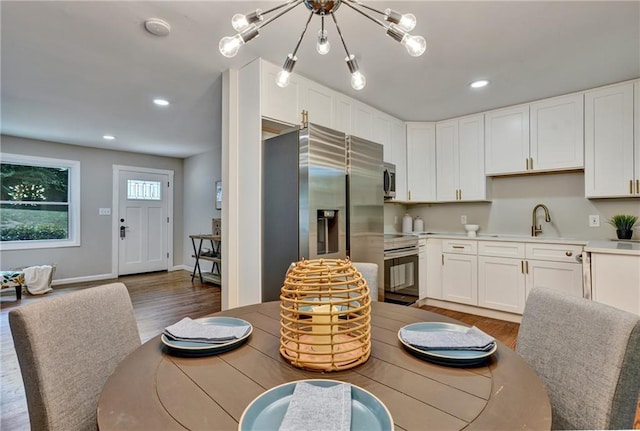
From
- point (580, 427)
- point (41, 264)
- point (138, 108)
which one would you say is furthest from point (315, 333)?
point (41, 264)

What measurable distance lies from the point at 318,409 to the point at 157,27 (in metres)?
2.40

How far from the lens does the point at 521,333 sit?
3.45 ft

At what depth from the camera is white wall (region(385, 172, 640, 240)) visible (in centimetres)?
316

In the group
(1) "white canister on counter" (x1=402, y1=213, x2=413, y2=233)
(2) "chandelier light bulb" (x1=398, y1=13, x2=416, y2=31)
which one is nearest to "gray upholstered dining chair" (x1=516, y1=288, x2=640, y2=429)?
(2) "chandelier light bulb" (x1=398, y1=13, x2=416, y2=31)

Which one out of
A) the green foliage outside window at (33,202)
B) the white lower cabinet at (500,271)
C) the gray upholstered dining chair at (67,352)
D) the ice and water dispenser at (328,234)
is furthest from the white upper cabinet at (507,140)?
the green foliage outside window at (33,202)

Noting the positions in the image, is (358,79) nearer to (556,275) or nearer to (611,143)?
(556,275)

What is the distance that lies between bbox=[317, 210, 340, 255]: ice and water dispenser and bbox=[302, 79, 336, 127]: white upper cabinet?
3.25 feet

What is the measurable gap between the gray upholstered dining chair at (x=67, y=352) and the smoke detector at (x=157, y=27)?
177cm

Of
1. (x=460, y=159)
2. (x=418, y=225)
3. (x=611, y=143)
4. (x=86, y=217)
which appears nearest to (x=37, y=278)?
(x=86, y=217)

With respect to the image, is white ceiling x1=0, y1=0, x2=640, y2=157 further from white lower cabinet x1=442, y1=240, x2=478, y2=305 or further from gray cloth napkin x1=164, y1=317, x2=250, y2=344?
gray cloth napkin x1=164, y1=317, x2=250, y2=344

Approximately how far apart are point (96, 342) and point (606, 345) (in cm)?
143

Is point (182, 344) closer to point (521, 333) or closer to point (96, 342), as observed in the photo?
point (96, 342)

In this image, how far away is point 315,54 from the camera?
7.80 ft

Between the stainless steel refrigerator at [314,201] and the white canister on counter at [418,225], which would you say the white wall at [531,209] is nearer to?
the white canister on counter at [418,225]
